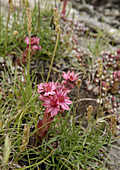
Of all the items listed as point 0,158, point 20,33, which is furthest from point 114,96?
point 0,158

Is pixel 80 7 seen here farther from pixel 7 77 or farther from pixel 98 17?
pixel 7 77

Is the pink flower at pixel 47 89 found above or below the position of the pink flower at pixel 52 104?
above

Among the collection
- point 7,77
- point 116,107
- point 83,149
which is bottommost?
point 83,149

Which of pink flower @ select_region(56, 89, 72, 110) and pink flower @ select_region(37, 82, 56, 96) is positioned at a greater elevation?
pink flower @ select_region(37, 82, 56, 96)

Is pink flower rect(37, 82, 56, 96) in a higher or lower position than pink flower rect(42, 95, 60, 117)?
higher

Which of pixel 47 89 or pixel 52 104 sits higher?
pixel 47 89

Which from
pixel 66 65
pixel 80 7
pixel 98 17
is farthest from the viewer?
pixel 80 7

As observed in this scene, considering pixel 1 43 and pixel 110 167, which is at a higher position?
pixel 1 43

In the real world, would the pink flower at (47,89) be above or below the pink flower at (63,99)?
above

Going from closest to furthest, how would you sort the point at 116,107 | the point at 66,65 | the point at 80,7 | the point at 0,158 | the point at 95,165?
the point at 0,158, the point at 95,165, the point at 116,107, the point at 66,65, the point at 80,7

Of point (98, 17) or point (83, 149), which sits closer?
point (83, 149)
